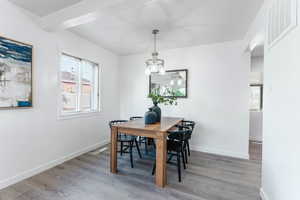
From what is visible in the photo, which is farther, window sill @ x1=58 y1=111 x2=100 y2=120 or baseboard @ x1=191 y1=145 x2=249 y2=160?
baseboard @ x1=191 y1=145 x2=249 y2=160

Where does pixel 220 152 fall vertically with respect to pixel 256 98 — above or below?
below

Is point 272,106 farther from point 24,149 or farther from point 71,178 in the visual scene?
point 24,149

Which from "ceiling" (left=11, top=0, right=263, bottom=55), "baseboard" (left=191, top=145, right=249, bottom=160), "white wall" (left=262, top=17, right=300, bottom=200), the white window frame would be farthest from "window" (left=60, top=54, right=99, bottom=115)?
"white wall" (left=262, top=17, right=300, bottom=200)

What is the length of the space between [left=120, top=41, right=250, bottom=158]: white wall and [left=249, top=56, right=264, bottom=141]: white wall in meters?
1.51

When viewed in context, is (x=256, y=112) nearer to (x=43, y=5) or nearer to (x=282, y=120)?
(x=282, y=120)

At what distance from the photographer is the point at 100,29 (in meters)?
2.76

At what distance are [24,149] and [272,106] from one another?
3370 millimetres

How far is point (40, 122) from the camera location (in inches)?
94.7

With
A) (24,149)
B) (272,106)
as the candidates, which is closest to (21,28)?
(24,149)

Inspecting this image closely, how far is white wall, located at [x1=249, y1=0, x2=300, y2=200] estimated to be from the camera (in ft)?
3.90

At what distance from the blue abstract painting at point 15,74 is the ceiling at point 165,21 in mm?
615

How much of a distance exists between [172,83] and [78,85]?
2.23 m

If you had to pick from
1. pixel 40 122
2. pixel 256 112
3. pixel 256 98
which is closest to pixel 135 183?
pixel 40 122

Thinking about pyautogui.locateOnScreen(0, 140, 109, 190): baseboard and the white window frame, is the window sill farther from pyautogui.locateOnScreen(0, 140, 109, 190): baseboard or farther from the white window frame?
pyautogui.locateOnScreen(0, 140, 109, 190): baseboard
